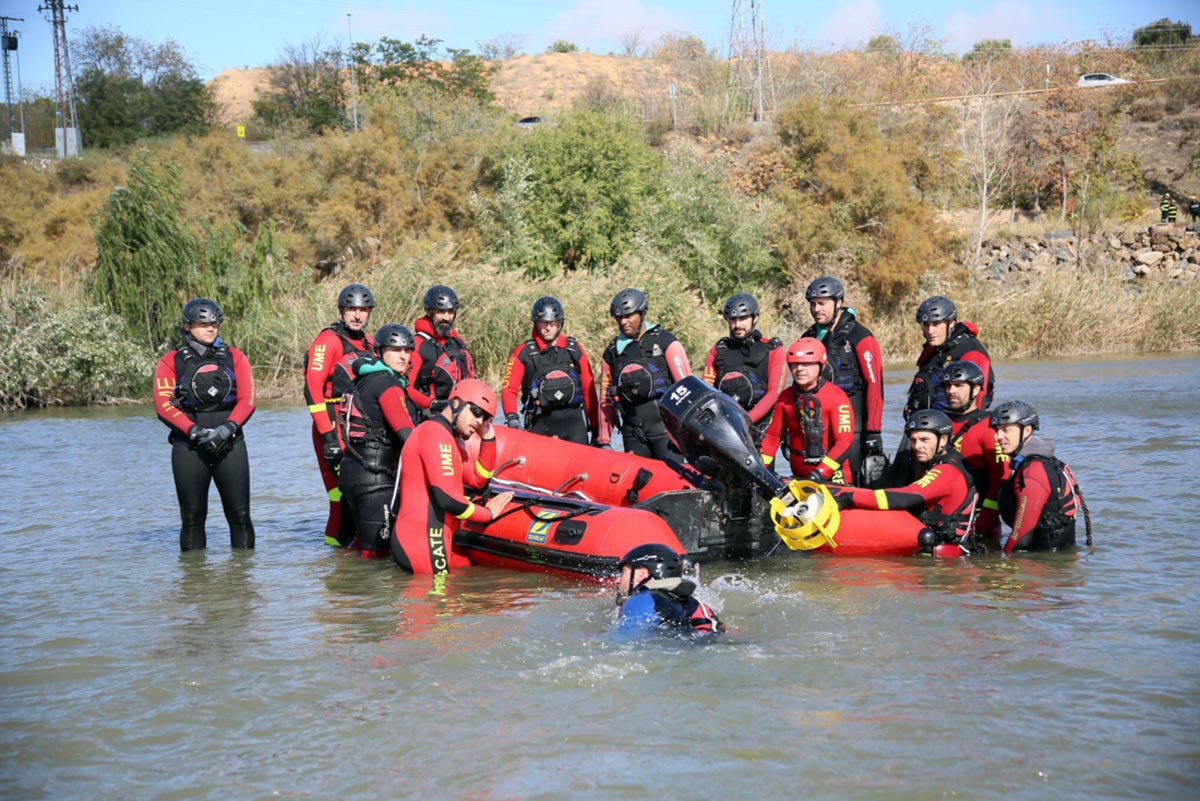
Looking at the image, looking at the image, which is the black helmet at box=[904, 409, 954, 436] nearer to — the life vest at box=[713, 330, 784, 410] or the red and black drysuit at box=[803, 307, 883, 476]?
the red and black drysuit at box=[803, 307, 883, 476]

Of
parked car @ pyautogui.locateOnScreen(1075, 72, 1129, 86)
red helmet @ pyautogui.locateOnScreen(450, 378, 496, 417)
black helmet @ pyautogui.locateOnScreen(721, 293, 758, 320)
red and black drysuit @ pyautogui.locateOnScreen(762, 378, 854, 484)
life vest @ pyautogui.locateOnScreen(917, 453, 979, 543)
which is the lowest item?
life vest @ pyautogui.locateOnScreen(917, 453, 979, 543)

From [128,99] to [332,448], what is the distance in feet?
134

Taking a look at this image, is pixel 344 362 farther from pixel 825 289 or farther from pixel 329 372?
pixel 825 289

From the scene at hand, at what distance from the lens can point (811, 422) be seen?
24.5 feet

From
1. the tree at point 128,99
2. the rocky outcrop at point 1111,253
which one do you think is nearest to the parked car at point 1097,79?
the rocky outcrop at point 1111,253

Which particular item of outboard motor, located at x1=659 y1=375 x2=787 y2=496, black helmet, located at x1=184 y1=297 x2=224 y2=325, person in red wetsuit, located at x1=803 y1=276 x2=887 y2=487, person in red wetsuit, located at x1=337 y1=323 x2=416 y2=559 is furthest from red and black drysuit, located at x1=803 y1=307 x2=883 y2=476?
black helmet, located at x1=184 y1=297 x2=224 y2=325

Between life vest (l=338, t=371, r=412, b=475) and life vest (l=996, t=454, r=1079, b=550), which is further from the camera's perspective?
life vest (l=338, t=371, r=412, b=475)

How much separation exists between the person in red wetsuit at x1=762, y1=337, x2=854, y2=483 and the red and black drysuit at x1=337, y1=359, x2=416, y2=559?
2.32 metres

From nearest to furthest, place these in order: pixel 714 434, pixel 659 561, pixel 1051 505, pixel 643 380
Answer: pixel 659 561 → pixel 714 434 → pixel 1051 505 → pixel 643 380

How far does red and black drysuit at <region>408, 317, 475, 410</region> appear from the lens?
845 cm

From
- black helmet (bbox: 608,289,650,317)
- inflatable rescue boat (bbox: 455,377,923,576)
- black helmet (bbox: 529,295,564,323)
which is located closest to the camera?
inflatable rescue boat (bbox: 455,377,923,576)

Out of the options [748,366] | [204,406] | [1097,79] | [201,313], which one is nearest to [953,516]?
[748,366]

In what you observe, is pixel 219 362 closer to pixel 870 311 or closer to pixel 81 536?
pixel 81 536

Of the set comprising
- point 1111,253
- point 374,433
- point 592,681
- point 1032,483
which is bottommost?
point 592,681
